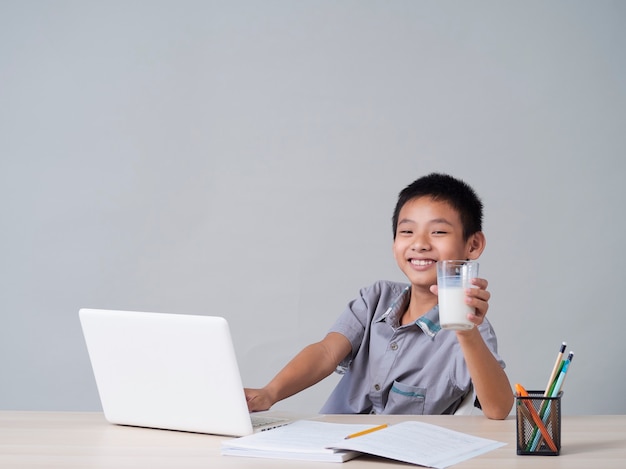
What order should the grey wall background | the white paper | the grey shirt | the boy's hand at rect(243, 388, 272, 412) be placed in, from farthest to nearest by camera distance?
the grey wall background, the grey shirt, the boy's hand at rect(243, 388, 272, 412), the white paper

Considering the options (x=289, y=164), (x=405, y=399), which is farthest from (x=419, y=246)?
(x=289, y=164)

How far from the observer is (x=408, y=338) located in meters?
1.93

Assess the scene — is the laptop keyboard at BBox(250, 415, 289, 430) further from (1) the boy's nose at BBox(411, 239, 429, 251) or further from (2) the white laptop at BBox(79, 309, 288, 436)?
(1) the boy's nose at BBox(411, 239, 429, 251)

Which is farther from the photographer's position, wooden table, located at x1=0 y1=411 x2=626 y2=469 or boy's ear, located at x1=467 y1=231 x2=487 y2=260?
boy's ear, located at x1=467 y1=231 x2=487 y2=260

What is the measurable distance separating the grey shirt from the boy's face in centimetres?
10

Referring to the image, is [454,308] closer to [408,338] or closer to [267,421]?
[267,421]

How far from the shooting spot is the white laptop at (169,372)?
4.40ft

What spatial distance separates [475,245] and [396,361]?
0.35 m

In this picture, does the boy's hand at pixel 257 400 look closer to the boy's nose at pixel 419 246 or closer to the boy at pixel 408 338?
the boy at pixel 408 338

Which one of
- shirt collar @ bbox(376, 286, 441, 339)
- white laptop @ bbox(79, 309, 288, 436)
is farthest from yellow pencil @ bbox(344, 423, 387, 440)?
shirt collar @ bbox(376, 286, 441, 339)

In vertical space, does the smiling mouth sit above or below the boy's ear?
below

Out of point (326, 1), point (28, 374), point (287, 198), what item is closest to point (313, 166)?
point (287, 198)

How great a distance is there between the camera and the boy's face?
1.91 m

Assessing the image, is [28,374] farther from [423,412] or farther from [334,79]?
[423,412]
